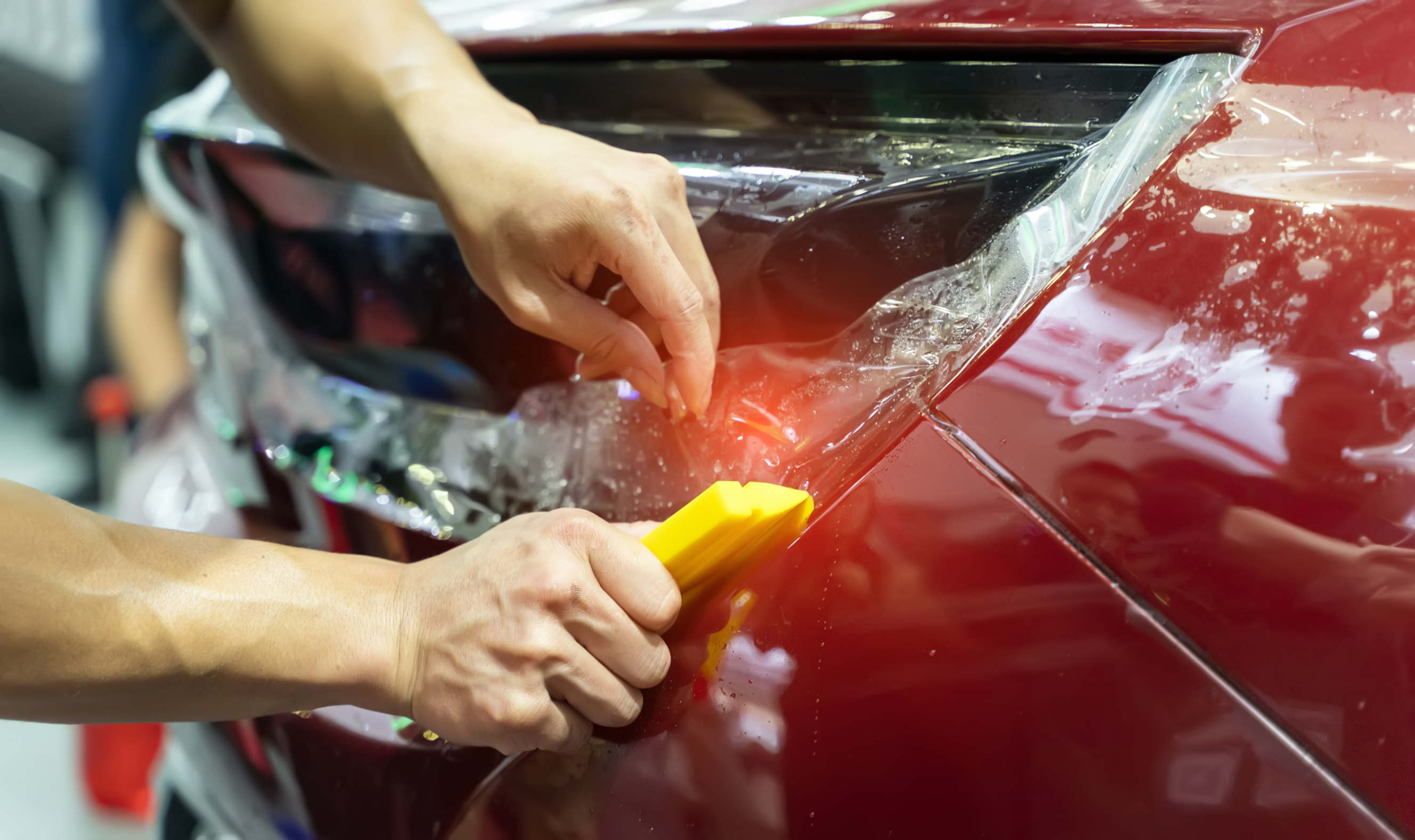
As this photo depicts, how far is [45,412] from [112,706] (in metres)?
2.26

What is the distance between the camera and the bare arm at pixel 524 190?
2.58ft

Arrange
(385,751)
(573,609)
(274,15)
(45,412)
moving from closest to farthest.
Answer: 1. (573,609)
2. (385,751)
3. (274,15)
4. (45,412)

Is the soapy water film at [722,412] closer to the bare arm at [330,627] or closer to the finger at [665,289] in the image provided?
the finger at [665,289]

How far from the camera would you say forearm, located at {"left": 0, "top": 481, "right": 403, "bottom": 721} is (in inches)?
23.8

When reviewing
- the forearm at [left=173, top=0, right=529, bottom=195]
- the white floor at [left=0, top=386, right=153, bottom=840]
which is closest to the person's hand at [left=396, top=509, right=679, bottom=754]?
the forearm at [left=173, top=0, right=529, bottom=195]

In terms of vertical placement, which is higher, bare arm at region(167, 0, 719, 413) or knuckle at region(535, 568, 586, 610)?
bare arm at region(167, 0, 719, 413)

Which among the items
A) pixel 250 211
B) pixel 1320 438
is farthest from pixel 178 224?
pixel 1320 438

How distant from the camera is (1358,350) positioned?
21.3 inches

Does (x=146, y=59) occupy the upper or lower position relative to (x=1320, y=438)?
lower

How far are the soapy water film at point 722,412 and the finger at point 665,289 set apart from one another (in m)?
0.04

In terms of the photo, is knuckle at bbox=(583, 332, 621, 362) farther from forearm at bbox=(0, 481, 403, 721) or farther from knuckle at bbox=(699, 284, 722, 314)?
forearm at bbox=(0, 481, 403, 721)

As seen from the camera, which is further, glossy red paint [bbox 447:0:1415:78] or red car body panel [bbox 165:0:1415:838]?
glossy red paint [bbox 447:0:1415:78]

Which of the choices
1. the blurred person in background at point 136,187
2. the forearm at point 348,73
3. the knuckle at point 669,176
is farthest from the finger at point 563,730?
the blurred person in background at point 136,187

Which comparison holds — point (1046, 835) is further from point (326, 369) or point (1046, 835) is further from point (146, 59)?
point (146, 59)
